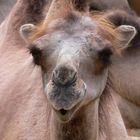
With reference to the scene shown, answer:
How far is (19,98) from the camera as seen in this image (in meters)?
4.03

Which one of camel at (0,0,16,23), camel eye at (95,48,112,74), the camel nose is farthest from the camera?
camel at (0,0,16,23)

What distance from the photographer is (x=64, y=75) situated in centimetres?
303

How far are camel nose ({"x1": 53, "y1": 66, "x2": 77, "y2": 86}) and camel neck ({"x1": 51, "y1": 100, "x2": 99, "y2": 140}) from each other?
1.06 feet

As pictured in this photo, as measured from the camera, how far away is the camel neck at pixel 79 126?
3359 millimetres

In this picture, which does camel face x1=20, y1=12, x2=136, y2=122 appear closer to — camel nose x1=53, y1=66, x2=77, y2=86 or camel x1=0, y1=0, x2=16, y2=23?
camel nose x1=53, y1=66, x2=77, y2=86

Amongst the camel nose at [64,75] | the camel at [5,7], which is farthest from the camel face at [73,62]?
the camel at [5,7]

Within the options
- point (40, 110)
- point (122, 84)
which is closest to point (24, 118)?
point (40, 110)

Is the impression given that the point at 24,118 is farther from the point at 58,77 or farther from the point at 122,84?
the point at 122,84

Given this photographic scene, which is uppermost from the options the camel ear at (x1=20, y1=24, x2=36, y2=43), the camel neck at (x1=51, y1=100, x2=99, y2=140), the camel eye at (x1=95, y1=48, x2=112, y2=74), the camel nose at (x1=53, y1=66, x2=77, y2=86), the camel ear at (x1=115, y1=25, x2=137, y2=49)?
the camel nose at (x1=53, y1=66, x2=77, y2=86)

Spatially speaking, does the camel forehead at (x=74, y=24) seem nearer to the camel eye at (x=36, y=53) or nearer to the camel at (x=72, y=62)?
the camel at (x=72, y=62)

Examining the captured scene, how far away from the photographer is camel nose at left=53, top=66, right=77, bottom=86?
119 inches

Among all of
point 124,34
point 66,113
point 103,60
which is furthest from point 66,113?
point 124,34

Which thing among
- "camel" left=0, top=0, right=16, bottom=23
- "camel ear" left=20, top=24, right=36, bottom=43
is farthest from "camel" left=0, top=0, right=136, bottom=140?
"camel" left=0, top=0, right=16, bottom=23

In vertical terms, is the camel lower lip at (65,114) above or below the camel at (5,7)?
above
